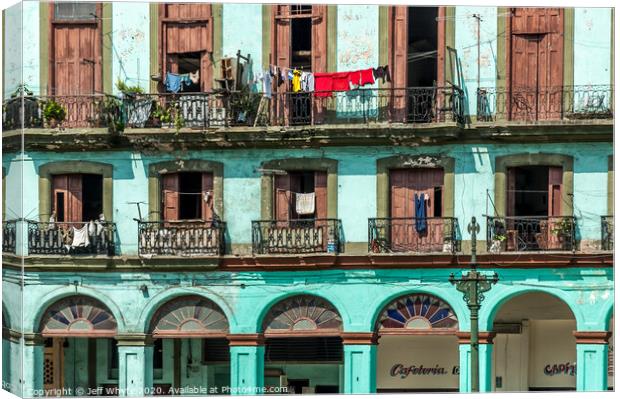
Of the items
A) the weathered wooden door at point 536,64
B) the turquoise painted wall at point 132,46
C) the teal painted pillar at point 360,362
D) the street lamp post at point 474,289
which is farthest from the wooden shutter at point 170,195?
the weathered wooden door at point 536,64

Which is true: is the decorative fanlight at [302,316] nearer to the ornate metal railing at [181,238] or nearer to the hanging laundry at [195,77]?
the ornate metal railing at [181,238]

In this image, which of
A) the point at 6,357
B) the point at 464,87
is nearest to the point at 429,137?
the point at 464,87

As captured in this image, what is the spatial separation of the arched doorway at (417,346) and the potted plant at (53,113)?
6.33 m

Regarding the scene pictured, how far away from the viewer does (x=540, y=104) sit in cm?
3002

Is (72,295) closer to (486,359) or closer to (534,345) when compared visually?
(486,359)

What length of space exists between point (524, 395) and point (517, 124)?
4.50 metres

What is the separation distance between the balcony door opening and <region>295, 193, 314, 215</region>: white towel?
255 centimetres

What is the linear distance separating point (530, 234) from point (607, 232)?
1280mm

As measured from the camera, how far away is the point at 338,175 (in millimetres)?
30328

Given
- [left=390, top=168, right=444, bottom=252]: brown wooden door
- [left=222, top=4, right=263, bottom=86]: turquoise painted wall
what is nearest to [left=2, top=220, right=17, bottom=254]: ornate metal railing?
[left=222, top=4, right=263, bottom=86]: turquoise painted wall

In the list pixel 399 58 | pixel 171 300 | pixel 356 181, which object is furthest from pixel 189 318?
pixel 399 58

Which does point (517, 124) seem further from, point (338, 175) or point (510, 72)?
point (338, 175)

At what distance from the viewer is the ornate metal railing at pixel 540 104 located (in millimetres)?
29828

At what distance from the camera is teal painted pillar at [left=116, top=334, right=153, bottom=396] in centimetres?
3017
